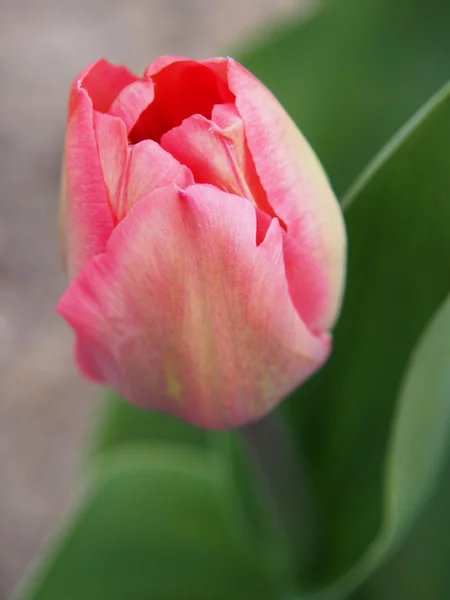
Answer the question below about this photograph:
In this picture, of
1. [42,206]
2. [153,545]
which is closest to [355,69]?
[153,545]

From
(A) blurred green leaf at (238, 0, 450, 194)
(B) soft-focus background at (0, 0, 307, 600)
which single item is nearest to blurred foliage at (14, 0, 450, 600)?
(A) blurred green leaf at (238, 0, 450, 194)

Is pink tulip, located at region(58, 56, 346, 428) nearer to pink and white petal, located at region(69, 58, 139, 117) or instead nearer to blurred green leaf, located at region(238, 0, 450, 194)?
pink and white petal, located at region(69, 58, 139, 117)

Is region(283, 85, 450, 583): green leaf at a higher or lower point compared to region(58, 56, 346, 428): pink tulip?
lower

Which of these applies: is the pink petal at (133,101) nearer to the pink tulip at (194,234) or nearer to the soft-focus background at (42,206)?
the pink tulip at (194,234)

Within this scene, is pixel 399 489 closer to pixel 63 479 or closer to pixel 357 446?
pixel 357 446

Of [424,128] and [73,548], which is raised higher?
[424,128]

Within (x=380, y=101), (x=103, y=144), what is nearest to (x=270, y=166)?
(x=103, y=144)
